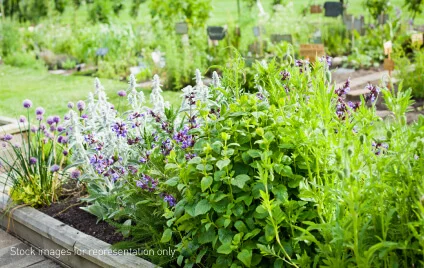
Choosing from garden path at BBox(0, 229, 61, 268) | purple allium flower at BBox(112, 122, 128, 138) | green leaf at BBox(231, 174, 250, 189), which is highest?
purple allium flower at BBox(112, 122, 128, 138)

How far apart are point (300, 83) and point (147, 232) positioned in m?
1.11

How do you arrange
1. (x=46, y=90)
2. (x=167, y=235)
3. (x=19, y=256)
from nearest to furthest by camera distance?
(x=167, y=235), (x=19, y=256), (x=46, y=90)

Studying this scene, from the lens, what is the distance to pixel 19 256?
3982 mm

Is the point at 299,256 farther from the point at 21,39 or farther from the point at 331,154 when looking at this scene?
the point at 21,39

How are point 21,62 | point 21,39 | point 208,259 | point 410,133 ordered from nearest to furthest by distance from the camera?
point 410,133 < point 208,259 < point 21,62 < point 21,39

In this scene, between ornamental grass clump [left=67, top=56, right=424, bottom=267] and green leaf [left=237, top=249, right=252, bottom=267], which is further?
green leaf [left=237, top=249, right=252, bottom=267]

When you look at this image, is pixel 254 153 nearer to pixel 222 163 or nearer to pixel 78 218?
pixel 222 163

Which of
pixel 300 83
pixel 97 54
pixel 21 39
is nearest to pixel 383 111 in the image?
pixel 300 83

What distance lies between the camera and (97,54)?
953cm

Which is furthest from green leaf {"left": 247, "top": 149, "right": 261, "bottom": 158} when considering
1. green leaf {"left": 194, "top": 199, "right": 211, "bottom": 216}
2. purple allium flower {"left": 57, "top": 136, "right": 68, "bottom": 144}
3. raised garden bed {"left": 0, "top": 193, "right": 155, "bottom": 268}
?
purple allium flower {"left": 57, "top": 136, "right": 68, "bottom": 144}

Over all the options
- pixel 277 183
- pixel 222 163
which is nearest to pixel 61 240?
pixel 222 163

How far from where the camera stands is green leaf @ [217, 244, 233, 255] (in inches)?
111

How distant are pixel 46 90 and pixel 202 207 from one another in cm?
607

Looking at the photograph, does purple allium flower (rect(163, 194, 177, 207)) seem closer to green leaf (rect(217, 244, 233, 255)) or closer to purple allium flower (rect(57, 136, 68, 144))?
green leaf (rect(217, 244, 233, 255))
